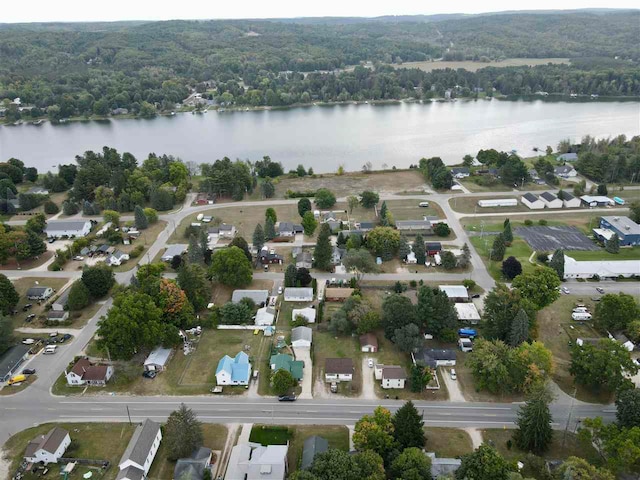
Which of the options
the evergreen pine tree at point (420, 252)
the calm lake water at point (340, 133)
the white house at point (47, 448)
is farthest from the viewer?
the calm lake water at point (340, 133)

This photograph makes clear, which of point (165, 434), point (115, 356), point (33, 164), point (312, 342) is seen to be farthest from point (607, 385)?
point (33, 164)

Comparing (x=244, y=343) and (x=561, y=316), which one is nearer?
(x=244, y=343)

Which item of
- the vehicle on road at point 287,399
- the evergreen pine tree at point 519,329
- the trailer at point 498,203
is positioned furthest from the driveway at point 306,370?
the trailer at point 498,203

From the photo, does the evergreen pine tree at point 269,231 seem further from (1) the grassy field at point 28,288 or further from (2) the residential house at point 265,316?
(1) the grassy field at point 28,288

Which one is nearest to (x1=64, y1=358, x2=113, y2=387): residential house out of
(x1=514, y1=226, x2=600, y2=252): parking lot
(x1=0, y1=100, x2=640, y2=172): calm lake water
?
(x1=514, y1=226, x2=600, y2=252): parking lot

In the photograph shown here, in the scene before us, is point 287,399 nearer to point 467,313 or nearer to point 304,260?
point 467,313

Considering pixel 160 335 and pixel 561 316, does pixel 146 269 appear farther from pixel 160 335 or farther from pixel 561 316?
pixel 561 316

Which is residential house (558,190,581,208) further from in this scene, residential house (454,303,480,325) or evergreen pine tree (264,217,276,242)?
evergreen pine tree (264,217,276,242)
